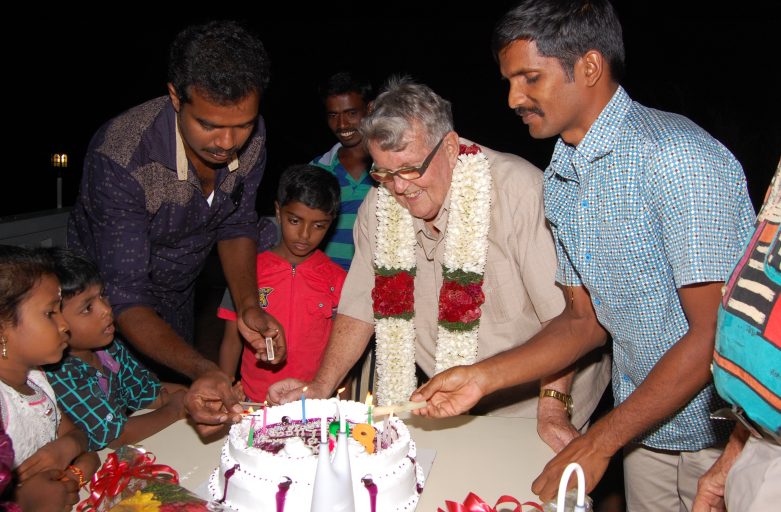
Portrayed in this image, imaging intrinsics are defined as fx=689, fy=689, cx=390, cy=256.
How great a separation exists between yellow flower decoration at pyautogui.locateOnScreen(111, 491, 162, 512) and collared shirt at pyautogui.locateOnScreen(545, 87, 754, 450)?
147 cm

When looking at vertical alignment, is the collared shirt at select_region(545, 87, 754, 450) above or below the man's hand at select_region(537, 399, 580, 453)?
above

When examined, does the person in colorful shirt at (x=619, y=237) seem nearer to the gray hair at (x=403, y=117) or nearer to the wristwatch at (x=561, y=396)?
the wristwatch at (x=561, y=396)

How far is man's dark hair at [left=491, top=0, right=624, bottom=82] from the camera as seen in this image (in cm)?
212

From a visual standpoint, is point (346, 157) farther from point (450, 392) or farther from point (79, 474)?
point (79, 474)

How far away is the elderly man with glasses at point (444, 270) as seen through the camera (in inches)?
109

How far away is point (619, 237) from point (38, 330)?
195 cm

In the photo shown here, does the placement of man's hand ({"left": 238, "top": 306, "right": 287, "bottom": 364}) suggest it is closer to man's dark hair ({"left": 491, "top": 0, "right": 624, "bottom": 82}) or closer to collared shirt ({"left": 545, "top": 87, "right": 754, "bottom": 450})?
collared shirt ({"left": 545, "top": 87, "right": 754, "bottom": 450})

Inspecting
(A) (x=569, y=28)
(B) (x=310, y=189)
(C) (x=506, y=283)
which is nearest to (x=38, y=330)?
(B) (x=310, y=189)

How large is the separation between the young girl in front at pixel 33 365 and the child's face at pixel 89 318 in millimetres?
379

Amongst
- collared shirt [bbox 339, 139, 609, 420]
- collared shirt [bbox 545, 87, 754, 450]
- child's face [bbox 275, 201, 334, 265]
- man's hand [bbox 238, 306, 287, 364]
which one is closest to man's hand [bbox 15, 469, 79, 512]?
man's hand [bbox 238, 306, 287, 364]

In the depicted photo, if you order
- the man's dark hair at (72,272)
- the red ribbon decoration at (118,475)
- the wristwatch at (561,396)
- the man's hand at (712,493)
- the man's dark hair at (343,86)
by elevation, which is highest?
the man's dark hair at (343,86)

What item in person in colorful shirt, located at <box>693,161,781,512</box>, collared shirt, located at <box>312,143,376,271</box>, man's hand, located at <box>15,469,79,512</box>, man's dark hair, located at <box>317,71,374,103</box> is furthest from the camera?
man's dark hair, located at <box>317,71,374,103</box>

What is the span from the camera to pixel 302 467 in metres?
1.88

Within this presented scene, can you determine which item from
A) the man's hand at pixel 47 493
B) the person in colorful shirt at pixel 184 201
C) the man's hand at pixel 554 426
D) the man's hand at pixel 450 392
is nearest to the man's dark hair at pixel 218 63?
the person in colorful shirt at pixel 184 201
